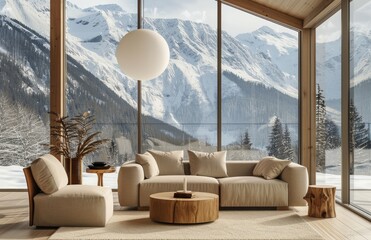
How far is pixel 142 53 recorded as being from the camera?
22.5 ft

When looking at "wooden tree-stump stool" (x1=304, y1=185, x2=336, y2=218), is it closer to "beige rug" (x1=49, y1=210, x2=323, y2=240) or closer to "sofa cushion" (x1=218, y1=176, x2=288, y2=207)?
"beige rug" (x1=49, y1=210, x2=323, y2=240)

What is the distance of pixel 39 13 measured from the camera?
936cm

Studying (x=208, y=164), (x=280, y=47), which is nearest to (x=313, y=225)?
(x=208, y=164)

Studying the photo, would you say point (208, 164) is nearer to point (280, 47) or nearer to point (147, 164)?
point (147, 164)

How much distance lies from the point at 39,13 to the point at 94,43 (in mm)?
957

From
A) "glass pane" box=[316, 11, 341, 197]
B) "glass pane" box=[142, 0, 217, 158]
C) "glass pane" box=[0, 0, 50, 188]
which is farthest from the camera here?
"glass pane" box=[142, 0, 217, 158]

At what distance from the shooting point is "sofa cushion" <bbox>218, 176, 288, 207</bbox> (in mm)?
7242

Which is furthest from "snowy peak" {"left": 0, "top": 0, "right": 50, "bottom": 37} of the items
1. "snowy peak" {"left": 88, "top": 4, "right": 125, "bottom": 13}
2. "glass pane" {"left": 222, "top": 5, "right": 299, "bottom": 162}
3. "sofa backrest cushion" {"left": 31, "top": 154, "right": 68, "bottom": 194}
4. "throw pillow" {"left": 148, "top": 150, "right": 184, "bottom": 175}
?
"sofa backrest cushion" {"left": 31, "top": 154, "right": 68, "bottom": 194}

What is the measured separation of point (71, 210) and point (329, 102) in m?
4.11

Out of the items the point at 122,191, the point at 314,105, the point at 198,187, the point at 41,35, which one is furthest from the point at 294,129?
the point at 41,35

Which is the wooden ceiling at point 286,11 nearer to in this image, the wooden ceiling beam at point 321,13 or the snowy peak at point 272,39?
the wooden ceiling beam at point 321,13

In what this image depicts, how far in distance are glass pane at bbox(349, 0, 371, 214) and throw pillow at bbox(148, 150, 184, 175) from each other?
86.5 inches

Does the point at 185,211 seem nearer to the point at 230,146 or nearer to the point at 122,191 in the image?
the point at 122,191

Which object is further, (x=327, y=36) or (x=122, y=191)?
(x=327, y=36)
